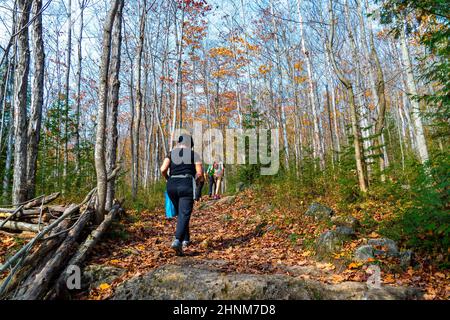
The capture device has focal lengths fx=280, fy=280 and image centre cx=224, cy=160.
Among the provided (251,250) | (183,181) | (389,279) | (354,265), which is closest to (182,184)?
(183,181)

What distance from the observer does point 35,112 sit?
6457mm

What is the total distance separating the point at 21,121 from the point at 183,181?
4.25 meters

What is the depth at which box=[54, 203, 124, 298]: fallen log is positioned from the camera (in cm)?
330

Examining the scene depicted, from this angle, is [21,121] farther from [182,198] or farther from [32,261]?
[182,198]

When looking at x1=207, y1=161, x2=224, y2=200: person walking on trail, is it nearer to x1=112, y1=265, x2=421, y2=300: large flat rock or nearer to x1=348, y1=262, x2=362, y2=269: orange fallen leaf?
x1=348, y1=262, x2=362, y2=269: orange fallen leaf

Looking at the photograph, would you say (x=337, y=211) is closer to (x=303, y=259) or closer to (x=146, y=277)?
(x=303, y=259)

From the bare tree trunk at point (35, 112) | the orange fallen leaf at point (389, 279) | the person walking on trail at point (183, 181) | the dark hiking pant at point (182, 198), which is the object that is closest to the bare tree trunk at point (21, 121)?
the bare tree trunk at point (35, 112)

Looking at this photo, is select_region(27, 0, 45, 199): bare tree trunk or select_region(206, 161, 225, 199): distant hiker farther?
select_region(206, 161, 225, 199): distant hiker

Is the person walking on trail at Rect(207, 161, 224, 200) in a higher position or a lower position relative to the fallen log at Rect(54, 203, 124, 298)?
higher

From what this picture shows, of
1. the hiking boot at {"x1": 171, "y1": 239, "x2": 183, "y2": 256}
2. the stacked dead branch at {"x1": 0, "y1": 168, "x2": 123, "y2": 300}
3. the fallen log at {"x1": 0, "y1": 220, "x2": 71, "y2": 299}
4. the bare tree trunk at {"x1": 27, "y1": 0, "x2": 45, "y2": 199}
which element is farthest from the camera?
the bare tree trunk at {"x1": 27, "y1": 0, "x2": 45, "y2": 199}

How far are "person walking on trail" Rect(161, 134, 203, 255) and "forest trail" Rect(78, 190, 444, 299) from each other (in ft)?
1.43

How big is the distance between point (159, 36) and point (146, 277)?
17113 millimetres

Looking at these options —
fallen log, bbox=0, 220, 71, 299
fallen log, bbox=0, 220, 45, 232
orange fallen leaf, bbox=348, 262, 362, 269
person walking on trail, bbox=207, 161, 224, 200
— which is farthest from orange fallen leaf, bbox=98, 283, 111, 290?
person walking on trail, bbox=207, 161, 224, 200
